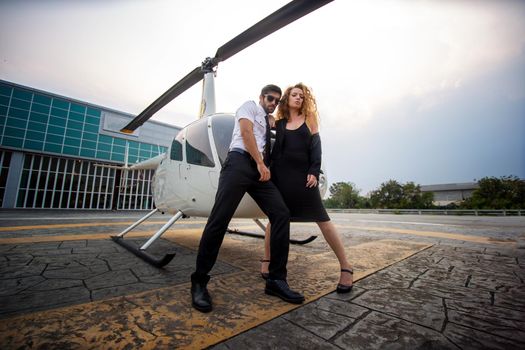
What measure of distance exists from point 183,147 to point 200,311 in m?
2.12

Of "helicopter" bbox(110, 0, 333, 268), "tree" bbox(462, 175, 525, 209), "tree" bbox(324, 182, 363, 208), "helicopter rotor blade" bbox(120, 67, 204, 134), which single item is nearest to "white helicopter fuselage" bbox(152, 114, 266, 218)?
"helicopter" bbox(110, 0, 333, 268)

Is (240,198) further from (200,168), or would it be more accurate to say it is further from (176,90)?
(176,90)

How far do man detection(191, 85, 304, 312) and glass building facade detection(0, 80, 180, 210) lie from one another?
14.7 metres

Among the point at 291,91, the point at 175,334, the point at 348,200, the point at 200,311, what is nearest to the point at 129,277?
the point at 200,311

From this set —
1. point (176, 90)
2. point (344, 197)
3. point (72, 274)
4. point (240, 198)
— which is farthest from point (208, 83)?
point (344, 197)

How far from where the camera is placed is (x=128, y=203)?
786 inches

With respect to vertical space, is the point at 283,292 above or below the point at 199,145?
below

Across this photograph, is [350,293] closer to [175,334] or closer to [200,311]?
[200,311]

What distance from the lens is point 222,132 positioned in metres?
2.68

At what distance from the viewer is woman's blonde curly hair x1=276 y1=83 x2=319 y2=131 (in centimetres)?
217

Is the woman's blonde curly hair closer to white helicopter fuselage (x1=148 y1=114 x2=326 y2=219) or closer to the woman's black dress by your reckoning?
the woman's black dress

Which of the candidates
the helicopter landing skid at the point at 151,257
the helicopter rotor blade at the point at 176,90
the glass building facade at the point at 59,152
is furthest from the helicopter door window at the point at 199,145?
the glass building facade at the point at 59,152

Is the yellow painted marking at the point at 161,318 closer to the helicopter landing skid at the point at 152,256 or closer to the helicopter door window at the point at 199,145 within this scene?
the helicopter landing skid at the point at 152,256

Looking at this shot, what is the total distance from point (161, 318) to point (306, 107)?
2015 mm
